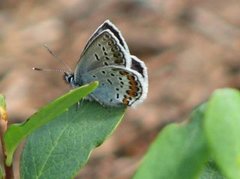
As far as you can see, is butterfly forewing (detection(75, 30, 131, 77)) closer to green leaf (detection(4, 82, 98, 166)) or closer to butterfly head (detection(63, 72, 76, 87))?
butterfly head (detection(63, 72, 76, 87))

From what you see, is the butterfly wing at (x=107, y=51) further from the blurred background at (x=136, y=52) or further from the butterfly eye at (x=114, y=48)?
the blurred background at (x=136, y=52)

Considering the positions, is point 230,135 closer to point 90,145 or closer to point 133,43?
point 90,145

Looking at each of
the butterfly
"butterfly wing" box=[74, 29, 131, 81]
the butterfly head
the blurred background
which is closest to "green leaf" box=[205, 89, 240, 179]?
the butterfly

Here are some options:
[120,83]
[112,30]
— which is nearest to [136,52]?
[120,83]

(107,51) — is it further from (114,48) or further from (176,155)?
(176,155)

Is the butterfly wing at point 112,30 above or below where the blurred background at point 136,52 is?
above

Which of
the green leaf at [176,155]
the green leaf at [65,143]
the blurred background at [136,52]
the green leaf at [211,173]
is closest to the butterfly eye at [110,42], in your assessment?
the green leaf at [65,143]

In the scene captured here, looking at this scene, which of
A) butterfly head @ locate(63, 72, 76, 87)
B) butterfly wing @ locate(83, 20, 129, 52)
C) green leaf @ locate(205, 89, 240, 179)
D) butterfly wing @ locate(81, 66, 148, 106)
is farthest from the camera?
butterfly head @ locate(63, 72, 76, 87)

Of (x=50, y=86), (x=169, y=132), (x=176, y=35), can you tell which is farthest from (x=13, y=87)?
(x=169, y=132)
